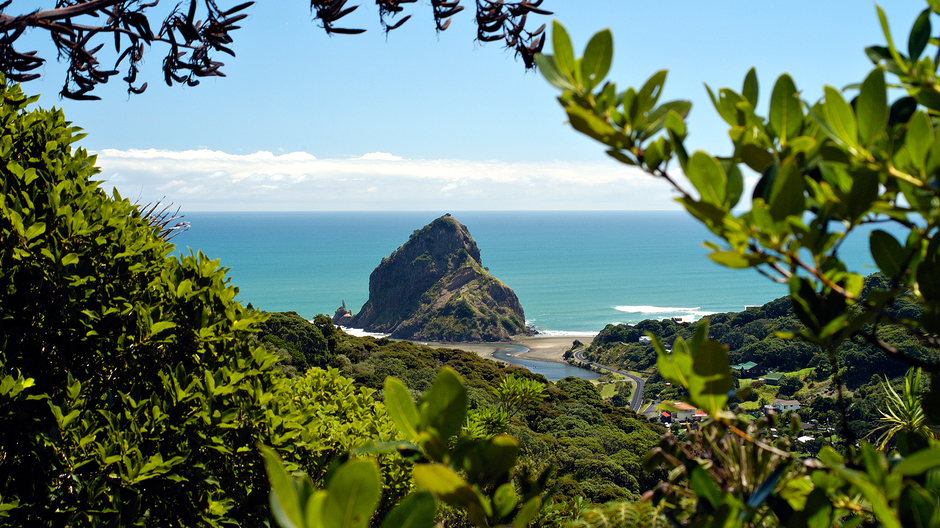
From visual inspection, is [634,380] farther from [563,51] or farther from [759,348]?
[563,51]

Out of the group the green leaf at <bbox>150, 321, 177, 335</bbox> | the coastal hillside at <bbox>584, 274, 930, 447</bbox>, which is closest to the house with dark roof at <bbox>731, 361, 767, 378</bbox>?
the coastal hillside at <bbox>584, 274, 930, 447</bbox>

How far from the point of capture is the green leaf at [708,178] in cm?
62

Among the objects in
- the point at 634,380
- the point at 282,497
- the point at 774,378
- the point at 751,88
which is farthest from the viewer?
the point at 634,380

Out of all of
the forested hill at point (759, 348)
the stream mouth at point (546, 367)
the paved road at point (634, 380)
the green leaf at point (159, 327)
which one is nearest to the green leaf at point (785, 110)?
the green leaf at point (159, 327)

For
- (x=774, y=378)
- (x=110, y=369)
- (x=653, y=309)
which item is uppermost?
(x=110, y=369)

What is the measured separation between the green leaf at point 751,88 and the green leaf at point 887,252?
0.85 ft

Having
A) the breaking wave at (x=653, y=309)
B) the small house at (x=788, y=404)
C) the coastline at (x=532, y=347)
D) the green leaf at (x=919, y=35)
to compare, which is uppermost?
the green leaf at (x=919, y=35)

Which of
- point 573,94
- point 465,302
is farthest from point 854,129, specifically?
point 465,302

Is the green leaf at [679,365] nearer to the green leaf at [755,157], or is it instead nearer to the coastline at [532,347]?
the green leaf at [755,157]

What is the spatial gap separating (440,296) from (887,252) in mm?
58892

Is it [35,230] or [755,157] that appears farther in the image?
[35,230]

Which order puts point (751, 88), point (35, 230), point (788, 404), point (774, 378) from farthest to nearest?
point (774, 378), point (788, 404), point (35, 230), point (751, 88)

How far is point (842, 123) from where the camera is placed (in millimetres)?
676

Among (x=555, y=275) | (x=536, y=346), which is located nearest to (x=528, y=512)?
(x=536, y=346)
